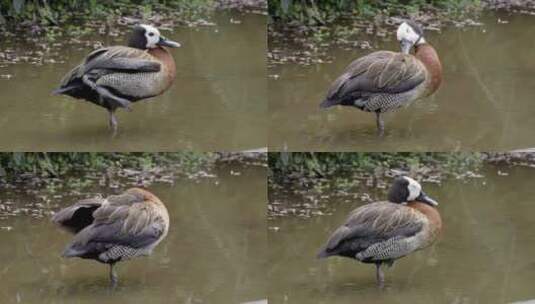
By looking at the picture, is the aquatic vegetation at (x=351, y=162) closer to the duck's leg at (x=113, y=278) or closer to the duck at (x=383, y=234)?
the duck at (x=383, y=234)

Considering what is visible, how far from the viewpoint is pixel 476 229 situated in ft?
32.0

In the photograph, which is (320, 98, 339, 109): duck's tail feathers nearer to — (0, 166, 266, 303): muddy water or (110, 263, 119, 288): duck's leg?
(0, 166, 266, 303): muddy water

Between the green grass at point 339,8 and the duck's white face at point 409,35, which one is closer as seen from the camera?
the duck's white face at point 409,35

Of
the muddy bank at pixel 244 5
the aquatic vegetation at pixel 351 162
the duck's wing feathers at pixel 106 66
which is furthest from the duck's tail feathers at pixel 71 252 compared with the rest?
the muddy bank at pixel 244 5

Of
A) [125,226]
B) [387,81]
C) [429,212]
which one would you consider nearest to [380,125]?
[387,81]

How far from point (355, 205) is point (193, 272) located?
1.16m

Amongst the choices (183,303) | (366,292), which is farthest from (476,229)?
(183,303)

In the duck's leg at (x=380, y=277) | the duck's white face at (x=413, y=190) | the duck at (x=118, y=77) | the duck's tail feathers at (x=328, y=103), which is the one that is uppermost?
the duck at (x=118, y=77)

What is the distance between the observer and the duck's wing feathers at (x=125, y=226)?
864 cm

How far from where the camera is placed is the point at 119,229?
8.65 m

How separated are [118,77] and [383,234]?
1538 millimetres

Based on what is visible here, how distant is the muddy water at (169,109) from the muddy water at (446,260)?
58 centimetres

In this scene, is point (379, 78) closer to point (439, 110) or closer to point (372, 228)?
point (372, 228)

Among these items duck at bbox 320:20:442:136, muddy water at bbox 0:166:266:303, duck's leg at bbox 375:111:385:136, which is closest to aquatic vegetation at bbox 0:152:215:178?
→ muddy water at bbox 0:166:266:303
